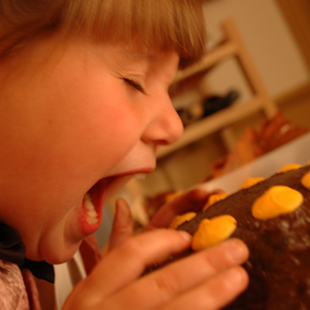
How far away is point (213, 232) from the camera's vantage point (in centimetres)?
32

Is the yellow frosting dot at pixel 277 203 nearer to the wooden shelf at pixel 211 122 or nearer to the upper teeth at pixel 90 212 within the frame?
the upper teeth at pixel 90 212

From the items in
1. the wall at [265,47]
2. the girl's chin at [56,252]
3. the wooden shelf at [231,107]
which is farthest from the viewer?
the wall at [265,47]

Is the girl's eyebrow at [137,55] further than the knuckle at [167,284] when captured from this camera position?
Yes

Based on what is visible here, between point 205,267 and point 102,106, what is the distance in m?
0.25

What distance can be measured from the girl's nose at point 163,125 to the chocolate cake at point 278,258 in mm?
217

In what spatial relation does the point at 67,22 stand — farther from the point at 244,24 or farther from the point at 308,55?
the point at 308,55

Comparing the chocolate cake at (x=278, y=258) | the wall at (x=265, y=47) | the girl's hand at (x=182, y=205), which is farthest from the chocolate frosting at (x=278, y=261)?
the wall at (x=265, y=47)

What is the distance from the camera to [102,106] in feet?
1.37

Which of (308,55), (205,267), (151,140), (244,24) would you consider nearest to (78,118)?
(151,140)

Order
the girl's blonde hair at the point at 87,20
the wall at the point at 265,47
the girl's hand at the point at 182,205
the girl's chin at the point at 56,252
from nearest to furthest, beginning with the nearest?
the girl's blonde hair at the point at 87,20 < the girl's chin at the point at 56,252 < the girl's hand at the point at 182,205 < the wall at the point at 265,47

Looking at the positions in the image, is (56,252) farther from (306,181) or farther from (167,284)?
(306,181)

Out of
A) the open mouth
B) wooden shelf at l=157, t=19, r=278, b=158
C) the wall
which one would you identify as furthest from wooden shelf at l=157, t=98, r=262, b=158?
the open mouth

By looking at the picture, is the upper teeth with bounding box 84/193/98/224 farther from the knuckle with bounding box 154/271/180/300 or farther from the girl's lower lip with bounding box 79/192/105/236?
the knuckle with bounding box 154/271/180/300

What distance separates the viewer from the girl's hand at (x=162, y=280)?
10.4 inches
